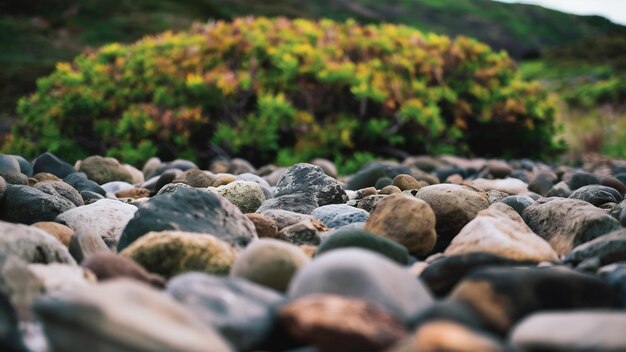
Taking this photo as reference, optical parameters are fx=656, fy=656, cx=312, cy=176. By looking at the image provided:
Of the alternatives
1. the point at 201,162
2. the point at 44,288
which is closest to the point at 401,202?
the point at 44,288

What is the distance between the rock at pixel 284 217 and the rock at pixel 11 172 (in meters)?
1.65

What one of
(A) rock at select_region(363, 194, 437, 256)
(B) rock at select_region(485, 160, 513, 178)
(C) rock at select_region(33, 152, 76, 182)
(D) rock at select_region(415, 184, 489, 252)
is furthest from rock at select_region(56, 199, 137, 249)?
(B) rock at select_region(485, 160, 513, 178)

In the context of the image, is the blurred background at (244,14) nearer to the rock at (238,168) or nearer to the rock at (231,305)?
the rock at (238,168)

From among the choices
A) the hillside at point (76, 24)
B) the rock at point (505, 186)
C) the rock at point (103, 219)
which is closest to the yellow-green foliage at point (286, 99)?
the rock at point (505, 186)

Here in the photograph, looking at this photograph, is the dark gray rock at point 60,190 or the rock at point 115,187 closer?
the dark gray rock at point 60,190

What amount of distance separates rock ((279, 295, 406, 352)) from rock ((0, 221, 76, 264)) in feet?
3.42

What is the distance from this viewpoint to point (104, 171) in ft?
17.4

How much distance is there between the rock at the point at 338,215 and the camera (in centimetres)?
334

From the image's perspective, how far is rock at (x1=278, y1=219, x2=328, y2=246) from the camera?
9.48ft

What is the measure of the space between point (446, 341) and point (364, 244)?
1.05m

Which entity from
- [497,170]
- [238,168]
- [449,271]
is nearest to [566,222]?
[449,271]

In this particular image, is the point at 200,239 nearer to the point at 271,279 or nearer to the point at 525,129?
the point at 271,279

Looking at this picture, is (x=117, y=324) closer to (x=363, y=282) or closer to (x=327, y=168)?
(x=363, y=282)

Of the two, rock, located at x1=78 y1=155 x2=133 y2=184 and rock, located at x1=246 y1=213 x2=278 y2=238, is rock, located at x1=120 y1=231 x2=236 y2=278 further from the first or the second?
rock, located at x1=78 y1=155 x2=133 y2=184
